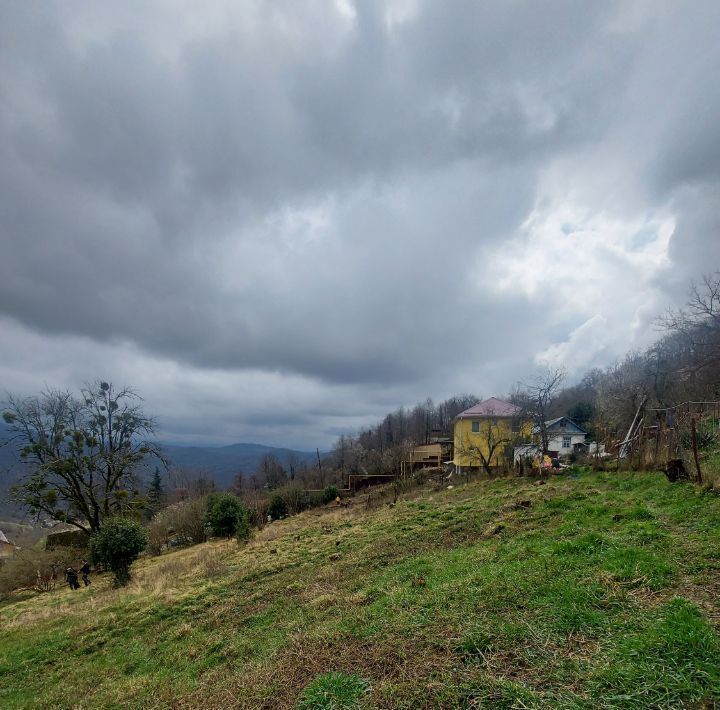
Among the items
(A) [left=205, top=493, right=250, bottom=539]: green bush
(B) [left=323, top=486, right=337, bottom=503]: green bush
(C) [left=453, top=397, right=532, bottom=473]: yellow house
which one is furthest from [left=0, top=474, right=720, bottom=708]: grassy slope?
(B) [left=323, top=486, right=337, bottom=503]: green bush

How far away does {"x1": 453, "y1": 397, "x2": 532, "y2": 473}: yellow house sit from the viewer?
30.9 metres

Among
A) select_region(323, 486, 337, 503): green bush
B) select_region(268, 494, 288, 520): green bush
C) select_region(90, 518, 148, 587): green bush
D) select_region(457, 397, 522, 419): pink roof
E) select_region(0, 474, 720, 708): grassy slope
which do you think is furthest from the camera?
select_region(323, 486, 337, 503): green bush

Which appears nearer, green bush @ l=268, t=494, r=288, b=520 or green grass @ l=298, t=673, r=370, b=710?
green grass @ l=298, t=673, r=370, b=710

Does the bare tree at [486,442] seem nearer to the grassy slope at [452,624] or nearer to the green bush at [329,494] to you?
the green bush at [329,494]

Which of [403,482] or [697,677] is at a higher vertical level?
[697,677]

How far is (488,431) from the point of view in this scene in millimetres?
32594

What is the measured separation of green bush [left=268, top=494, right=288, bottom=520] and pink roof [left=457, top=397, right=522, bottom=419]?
18.8m

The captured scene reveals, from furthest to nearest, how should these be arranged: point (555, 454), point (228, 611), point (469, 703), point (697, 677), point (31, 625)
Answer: point (555, 454) < point (31, 625) < point (228, 611) < point (469, 703) < point (697, 677)

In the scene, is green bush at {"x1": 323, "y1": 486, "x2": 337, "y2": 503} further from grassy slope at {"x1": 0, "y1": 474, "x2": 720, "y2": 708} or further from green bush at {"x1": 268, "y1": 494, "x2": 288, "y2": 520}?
grassy slope at {"x1": 0, "y1": 474, "x2": 720, "y2": 708}

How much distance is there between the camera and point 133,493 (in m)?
24.4

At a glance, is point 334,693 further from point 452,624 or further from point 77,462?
point 77,462

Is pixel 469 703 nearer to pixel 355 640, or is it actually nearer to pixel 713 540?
pixel 355 640

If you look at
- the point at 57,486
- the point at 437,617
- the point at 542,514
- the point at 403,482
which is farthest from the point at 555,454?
the point at 57,486

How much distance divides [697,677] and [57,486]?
2826 centimetres
